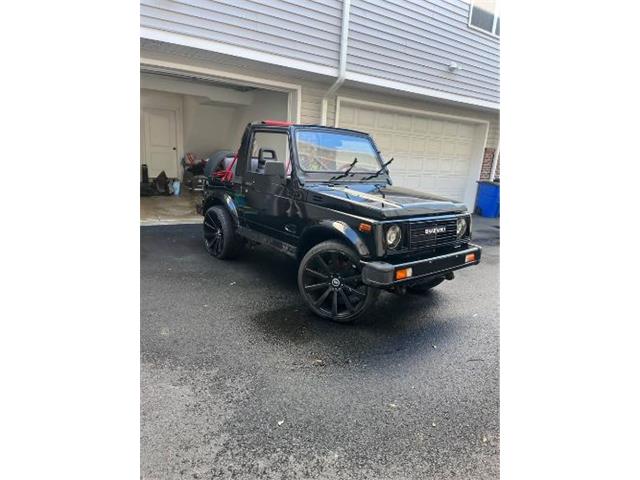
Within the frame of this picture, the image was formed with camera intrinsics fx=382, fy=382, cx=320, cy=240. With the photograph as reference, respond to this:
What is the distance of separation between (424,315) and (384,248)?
1223 mm

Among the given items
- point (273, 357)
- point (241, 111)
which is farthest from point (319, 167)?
point (241, 111)

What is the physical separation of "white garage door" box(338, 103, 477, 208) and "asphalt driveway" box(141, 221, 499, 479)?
4.80 meters

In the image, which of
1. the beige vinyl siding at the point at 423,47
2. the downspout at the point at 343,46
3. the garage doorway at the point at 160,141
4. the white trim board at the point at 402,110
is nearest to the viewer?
the downspout at the point at 343,46

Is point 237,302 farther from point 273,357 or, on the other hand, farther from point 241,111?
point 241,111


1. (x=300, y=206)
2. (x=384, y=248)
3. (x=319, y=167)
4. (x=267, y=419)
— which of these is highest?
(x=319, y=167)

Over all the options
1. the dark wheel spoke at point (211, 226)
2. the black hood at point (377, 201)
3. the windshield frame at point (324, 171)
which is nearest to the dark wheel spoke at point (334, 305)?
the black hood at point (377, 201)

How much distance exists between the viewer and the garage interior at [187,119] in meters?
9.03

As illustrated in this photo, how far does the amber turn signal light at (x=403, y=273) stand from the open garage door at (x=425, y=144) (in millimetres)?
5085

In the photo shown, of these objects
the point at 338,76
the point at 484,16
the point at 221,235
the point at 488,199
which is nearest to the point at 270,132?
the point at 221,235

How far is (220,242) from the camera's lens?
213 inches

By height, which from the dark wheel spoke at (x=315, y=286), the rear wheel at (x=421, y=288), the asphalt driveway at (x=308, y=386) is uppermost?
the dark wheel spoke at (x=315, y=286)

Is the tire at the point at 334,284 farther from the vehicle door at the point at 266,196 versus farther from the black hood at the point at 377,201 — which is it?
the vehicle door at the point at 266,196

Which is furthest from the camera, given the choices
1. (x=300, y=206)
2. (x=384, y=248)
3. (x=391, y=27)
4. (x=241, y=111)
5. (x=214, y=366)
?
(x=241, y=111)

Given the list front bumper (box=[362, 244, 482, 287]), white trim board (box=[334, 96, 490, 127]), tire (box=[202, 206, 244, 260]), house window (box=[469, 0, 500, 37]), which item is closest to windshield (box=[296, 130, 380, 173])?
front bumper (box=[362, 244, 482, 287])
